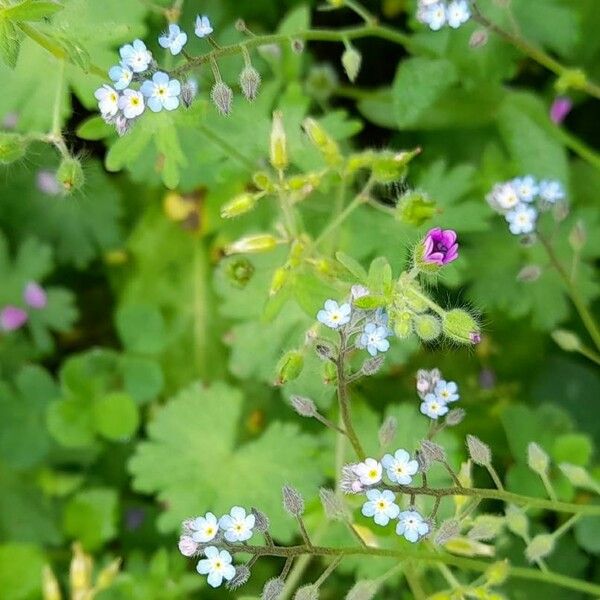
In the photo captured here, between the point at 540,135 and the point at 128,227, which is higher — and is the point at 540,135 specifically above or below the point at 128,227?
below

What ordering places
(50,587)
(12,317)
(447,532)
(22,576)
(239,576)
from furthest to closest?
(12,317) < (22,576) < (50,587) < (447,532) < (239,576)

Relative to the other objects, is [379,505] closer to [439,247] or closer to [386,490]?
[386,490]

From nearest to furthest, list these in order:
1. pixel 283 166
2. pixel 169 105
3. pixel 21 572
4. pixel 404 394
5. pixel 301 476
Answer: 1. pixel 169 105
2. pixel 283 166
3. pixel 301 476
4. pixel 21 572
5. pixel 404 394

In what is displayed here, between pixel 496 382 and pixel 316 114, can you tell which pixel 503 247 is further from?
pixel 316 114

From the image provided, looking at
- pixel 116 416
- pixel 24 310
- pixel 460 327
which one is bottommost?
pixel 460 327

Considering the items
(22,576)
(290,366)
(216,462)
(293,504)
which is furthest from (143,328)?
(293,504)

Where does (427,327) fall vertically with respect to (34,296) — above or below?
below

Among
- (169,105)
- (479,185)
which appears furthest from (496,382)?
(169,105)
